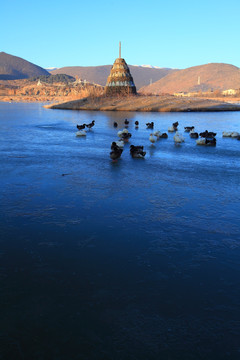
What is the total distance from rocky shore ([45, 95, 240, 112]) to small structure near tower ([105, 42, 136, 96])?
6.22 meters

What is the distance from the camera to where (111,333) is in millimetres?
3793

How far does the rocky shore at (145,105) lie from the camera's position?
50.9 metres

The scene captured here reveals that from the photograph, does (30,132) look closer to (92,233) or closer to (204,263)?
(92,233)

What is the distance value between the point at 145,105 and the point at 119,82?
1776 cm

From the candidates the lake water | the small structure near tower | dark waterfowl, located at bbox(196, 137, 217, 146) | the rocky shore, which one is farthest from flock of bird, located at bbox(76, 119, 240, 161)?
the small structure near tower

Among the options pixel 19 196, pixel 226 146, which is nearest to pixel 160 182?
pixel 19 196

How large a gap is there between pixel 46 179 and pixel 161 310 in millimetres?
7453

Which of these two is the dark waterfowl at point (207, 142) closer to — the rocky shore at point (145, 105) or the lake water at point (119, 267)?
the lake water at point (119, 267)

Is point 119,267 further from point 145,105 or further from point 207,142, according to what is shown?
point 145,105

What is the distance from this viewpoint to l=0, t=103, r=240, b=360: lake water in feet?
12.2

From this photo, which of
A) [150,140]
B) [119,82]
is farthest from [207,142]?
[119,82]

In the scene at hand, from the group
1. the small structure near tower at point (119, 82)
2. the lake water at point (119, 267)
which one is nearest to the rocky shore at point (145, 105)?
the small structure near tower at point (119, 82)

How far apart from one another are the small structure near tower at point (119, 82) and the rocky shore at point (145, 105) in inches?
245

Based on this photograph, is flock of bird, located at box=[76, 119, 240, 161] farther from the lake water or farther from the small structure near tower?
the small structure near tower
